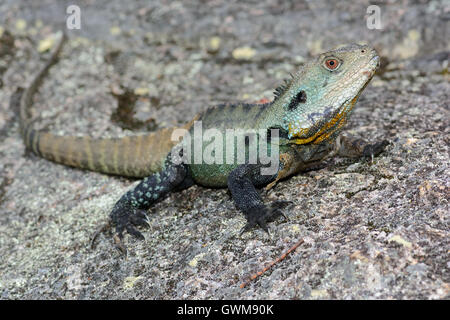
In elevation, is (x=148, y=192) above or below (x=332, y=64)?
below

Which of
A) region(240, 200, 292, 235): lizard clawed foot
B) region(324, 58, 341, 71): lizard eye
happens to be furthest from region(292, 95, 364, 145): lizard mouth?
region(240, 200, 292, 235): lizard clawed foot

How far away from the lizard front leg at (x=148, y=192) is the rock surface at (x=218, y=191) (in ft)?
0.56

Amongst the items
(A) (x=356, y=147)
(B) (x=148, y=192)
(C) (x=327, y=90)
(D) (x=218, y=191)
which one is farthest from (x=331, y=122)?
(B) (x=148, y=192)

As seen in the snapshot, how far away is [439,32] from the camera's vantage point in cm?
727

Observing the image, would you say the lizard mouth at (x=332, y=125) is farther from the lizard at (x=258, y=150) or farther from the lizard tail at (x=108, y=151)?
the lizard tail at (x=108, y=151)

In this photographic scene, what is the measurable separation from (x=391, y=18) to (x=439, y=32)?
85cm

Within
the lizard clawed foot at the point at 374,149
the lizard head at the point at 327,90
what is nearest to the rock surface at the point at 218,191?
the lizard clawed foot at the point at 374,149

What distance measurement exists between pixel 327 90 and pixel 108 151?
2960mm

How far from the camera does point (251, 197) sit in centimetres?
453

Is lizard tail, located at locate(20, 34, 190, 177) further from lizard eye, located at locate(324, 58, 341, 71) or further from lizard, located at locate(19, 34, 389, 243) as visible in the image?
lizard eye, located at locate(324, 58, 341, 71)

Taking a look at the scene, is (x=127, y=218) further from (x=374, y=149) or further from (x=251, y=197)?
(x=374, y=149)

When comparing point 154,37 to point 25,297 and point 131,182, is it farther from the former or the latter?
point 25,297

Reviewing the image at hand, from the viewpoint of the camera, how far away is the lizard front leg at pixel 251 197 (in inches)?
169

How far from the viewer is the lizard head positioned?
4309 mm
